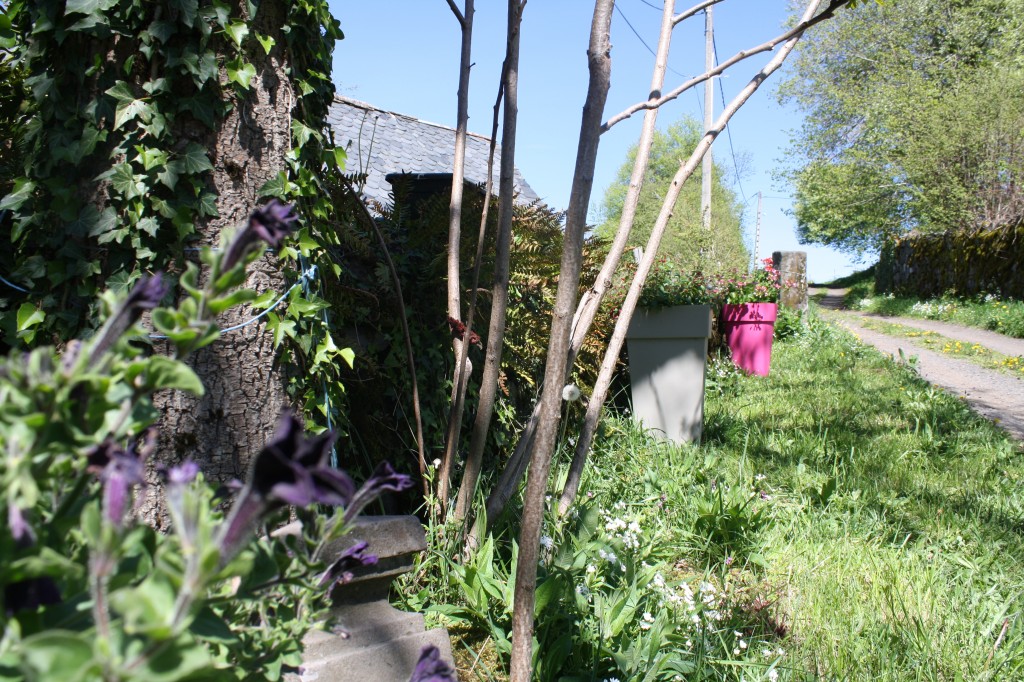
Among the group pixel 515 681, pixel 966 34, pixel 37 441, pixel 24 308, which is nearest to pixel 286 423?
pixel 37 441

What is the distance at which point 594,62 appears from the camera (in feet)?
6.10

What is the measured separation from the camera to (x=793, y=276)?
14477mm

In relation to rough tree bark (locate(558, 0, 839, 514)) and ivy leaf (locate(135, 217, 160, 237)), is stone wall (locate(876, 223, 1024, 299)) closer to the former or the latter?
rough tree bark (locate(558, 0, 839, 514))

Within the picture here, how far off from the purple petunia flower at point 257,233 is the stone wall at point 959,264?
17.2 metres

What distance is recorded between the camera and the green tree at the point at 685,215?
30.1 feet

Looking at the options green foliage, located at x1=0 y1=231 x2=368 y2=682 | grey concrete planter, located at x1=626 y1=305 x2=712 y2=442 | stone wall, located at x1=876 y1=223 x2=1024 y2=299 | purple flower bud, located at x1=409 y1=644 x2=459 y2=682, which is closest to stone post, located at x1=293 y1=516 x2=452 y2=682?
purple flower bud, located at x1=409 y1=644 x2=459 y2=682

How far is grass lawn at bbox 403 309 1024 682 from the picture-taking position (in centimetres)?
217

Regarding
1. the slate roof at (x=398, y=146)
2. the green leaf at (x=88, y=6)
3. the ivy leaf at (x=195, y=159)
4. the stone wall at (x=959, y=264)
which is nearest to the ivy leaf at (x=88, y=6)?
the green leaf at (x=88, y=6)

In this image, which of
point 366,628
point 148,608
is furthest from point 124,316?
point 366,628

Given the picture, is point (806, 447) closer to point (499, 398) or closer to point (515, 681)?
point (499, 398)

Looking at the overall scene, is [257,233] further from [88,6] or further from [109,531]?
[88,6]

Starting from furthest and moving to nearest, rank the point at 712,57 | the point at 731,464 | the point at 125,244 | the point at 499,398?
the point at 712,57
the point at 731,464
the point at 499,398
the point at 125,244

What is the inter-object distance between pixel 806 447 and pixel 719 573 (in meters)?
1.76

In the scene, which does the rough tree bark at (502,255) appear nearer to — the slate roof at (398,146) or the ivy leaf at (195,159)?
the ivy leaf at (195,159)
